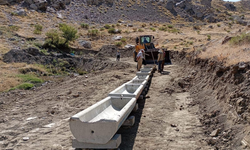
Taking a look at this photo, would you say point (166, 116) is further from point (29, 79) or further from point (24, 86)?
point (29, 79)

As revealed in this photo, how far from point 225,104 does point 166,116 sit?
5.87ft

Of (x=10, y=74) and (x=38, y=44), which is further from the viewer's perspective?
(x=38, y=44)

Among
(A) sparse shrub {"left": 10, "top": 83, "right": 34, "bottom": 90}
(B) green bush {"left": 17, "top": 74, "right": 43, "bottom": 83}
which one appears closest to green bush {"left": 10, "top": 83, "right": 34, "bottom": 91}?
(A) sparse shrub {"left": 10, "top": 83, "right": 34, "bottom": 90}

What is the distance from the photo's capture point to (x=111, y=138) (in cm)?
440

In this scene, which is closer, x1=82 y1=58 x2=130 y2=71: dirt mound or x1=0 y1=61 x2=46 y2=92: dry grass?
x1=0 y1=61 x2=46 y2=92: dry grass

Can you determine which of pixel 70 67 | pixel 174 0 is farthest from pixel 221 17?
pixel 70 67

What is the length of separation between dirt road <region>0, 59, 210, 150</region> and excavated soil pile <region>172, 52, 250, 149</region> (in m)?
0.30

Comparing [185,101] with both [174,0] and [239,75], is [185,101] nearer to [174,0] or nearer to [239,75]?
[239,75]

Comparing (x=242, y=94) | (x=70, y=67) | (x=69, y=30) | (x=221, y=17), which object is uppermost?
(x=221, y=17)

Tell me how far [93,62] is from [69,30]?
678cm

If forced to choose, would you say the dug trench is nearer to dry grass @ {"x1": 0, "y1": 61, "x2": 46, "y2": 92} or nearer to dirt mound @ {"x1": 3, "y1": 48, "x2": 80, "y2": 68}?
dry grass @ {"x1": 0, "y1": 61, "x2": 46, "y2": 92}

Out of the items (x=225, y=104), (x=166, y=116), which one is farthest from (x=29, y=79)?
(x=225, y=104)

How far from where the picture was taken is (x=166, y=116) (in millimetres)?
6848

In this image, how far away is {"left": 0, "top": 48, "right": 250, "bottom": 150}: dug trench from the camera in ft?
16.2
